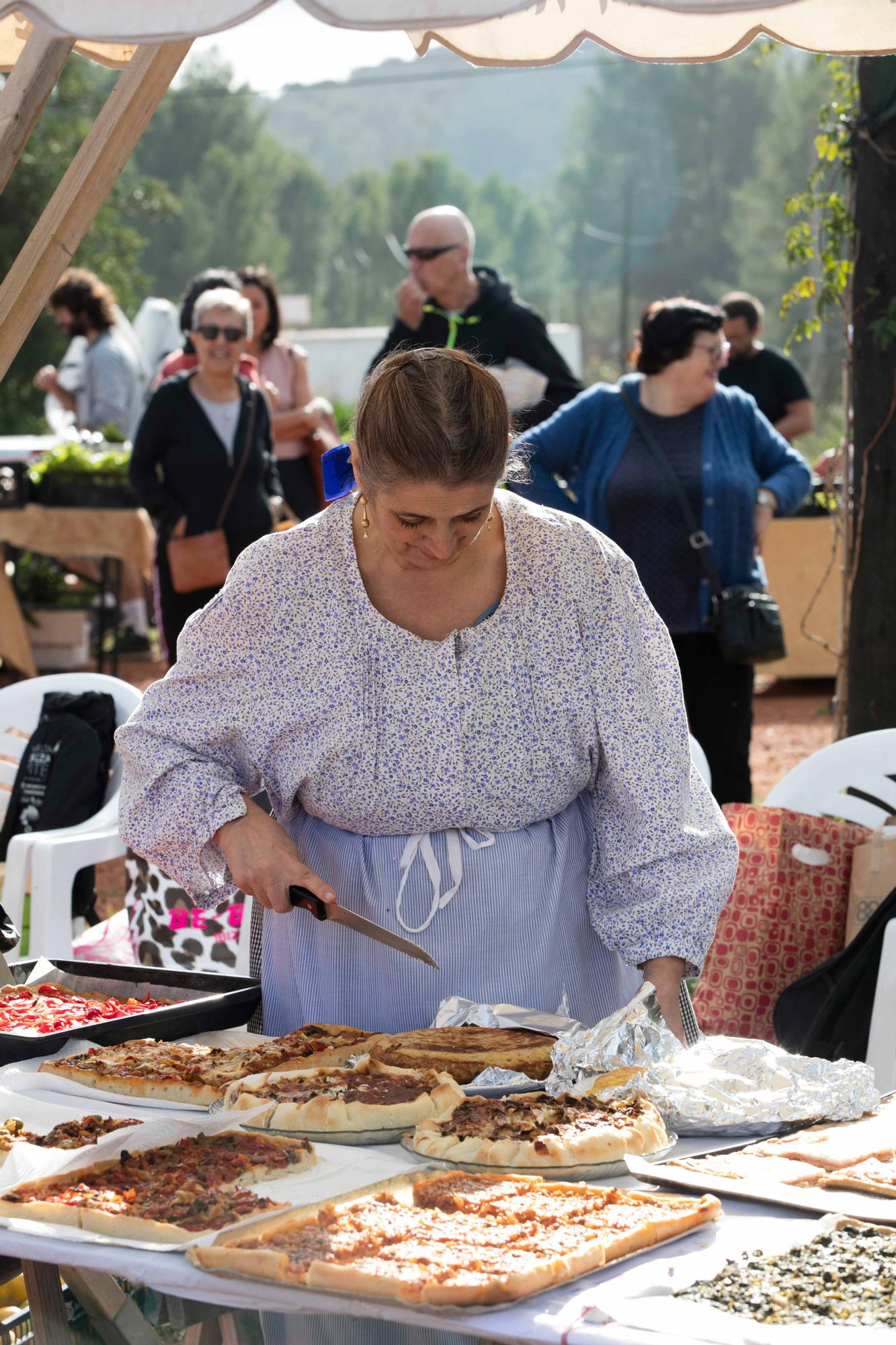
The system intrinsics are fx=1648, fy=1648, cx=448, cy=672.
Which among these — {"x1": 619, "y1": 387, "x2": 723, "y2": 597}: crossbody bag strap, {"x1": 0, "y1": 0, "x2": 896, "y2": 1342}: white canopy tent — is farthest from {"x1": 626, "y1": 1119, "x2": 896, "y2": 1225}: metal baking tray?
{"x1": 619, "y1": 387, "x2": 723, "y2": 597}: crossbody bag strap

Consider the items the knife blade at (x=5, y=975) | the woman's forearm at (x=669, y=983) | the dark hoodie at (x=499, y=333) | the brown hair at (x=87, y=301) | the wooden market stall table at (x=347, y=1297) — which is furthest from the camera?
the brown hair at (x=87, y=301)

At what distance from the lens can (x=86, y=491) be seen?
889cm

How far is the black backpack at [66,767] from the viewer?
4098 mm

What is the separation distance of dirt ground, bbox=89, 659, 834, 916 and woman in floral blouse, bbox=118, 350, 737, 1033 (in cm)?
350

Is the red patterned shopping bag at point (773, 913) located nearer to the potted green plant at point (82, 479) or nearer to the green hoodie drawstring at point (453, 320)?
the green hoodie drawstring at point (453, 320)

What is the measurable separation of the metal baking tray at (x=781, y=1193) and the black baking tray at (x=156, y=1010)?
79 cm

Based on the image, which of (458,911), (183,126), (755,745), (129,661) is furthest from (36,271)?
(183,126)

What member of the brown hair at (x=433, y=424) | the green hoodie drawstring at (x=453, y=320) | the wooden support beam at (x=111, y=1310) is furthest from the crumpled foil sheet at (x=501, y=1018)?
the green hoodie drawstring at (x=453, y=320)

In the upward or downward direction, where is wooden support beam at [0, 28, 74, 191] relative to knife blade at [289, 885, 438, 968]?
upward

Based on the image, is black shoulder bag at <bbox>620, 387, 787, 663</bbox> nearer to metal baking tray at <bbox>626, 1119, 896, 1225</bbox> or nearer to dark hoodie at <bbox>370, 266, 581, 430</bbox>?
dark hoodie at <bbox>370, 266, 581, 430</bbox>

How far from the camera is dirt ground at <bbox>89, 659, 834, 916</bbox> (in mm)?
6645

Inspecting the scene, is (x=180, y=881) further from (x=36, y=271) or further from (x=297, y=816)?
(x=36, y=271)

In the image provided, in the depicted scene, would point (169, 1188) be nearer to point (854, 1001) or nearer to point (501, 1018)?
point (501, 1018)

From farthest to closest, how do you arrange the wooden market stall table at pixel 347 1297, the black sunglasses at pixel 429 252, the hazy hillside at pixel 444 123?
1. the hazy hillside at pixel 444 123
2. the black sunglasses at pixel 429 252
3. the wooden market stall table at pixel 347 1297
